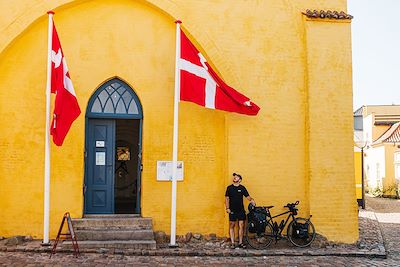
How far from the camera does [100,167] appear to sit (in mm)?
11312

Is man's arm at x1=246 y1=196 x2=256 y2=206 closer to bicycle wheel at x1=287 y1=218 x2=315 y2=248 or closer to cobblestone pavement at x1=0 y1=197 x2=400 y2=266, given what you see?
bicycle wheel at x1=287 y1=218 x2=315 y2=248

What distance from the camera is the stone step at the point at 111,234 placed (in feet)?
34.1

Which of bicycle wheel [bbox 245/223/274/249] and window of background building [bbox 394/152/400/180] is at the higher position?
window of background building [bbox 394/152/400/180]

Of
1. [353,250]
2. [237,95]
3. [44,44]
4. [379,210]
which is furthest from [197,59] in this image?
[379,210]

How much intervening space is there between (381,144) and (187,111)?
23831 mm

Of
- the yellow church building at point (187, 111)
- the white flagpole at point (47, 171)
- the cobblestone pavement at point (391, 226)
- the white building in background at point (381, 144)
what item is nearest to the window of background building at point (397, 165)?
the white building in background at point (381, 144)

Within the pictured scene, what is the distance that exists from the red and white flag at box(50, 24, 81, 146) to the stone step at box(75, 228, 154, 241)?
210 centimetres

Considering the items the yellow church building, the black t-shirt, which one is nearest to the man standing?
the black t-shirt

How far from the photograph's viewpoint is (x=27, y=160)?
10773 millimetres

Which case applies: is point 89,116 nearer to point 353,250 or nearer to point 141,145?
point 141,145

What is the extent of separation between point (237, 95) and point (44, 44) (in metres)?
4.61

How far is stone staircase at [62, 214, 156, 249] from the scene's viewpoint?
33.5 ft

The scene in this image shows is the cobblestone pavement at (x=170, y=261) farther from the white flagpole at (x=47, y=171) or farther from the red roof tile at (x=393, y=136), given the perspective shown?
the red roof tile at (x=393, y=136)

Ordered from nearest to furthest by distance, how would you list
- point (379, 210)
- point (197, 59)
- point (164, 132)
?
1. point (197, 59)
2. point (164, 132)
3. point (379, 210)
